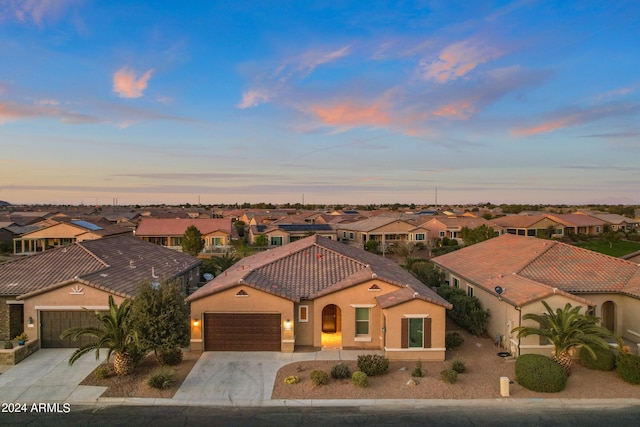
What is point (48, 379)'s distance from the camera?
1725cm

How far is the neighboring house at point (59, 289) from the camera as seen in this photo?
69.5ft

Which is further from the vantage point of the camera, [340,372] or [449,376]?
[340,372]

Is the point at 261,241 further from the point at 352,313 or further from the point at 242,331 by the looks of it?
the point at 352,313

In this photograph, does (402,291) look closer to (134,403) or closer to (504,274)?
(504,274)

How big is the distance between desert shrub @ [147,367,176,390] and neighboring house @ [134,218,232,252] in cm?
4799

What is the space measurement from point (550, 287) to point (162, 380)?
18.9 meters

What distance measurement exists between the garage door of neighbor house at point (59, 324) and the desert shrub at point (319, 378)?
12.3 metres

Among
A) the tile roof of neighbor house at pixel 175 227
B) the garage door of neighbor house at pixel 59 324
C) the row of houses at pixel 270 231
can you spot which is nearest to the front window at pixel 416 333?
the garage door of neighbor house at pixel 59 324

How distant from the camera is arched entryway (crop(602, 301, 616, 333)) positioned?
23344mm

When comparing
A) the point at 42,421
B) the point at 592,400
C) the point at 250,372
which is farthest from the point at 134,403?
the point at 592,400

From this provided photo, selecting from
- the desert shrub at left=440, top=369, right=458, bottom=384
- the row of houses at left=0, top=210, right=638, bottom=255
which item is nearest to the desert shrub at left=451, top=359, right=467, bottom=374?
the desert shrub at left=440, top=369, right=458, bottom=384

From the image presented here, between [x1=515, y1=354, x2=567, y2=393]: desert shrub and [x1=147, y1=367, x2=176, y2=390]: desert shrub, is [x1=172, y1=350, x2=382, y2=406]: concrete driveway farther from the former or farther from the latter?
[x1=515, y1=354, x2=567, y2=393]: desert shrub

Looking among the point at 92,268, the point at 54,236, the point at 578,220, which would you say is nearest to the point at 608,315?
the point at 92,268

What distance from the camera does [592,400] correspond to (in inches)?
615
